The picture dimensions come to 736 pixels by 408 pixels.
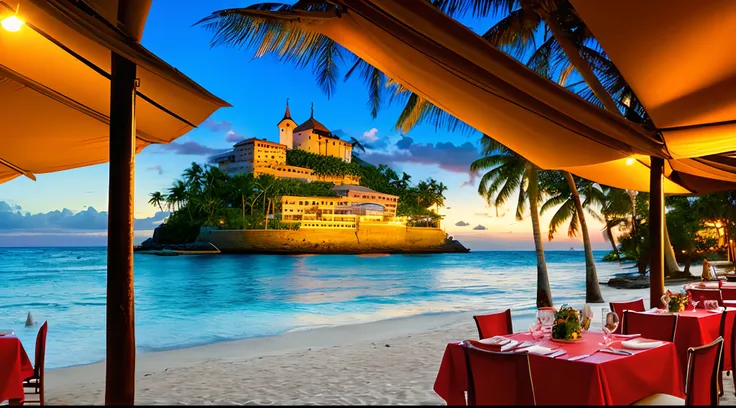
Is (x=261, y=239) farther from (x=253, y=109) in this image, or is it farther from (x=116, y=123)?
(x=116, y=123)

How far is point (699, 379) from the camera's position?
118 inches

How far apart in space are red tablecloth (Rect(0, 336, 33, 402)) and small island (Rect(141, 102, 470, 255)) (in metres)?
57.2

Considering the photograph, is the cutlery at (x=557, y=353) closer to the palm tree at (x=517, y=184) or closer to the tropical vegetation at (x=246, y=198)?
the palm tree at (x=517, y=184)

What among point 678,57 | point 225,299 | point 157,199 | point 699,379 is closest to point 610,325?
point 699,379

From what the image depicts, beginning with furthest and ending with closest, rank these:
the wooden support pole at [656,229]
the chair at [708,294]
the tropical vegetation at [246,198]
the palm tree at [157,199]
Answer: the palm tree at [157,199], the tropical vegetation at [246,198], the chair at [708,294], the wooden support pole at [656,229]

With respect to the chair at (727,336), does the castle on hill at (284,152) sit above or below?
above

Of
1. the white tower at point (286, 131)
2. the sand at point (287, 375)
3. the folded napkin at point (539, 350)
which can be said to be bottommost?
the sand at point (287, 375)

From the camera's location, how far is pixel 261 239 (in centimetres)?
6009

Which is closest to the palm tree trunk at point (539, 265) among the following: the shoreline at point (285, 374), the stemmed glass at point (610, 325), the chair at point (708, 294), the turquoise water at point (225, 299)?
the turquoise water at point (225, 299)

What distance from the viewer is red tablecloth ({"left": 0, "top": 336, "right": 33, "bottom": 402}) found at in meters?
3.64

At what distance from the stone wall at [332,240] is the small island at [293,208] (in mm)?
114

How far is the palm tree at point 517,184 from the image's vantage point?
1309 centimetres

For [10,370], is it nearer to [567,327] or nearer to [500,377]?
[500,377]

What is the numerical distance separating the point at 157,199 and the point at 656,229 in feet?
244
